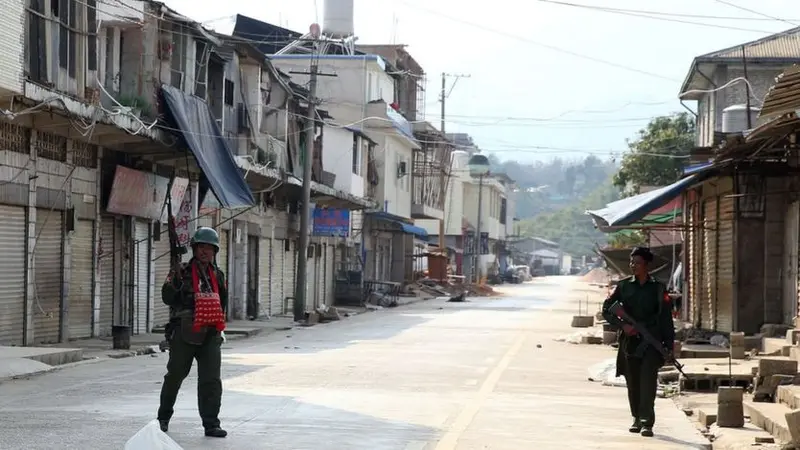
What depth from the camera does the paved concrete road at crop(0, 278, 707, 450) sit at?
11.9 metres

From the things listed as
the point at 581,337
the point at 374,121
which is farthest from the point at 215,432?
the point at 374,121

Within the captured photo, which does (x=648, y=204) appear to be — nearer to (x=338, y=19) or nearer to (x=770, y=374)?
(x=770, y=374)

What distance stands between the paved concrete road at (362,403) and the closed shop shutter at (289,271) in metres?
19.2

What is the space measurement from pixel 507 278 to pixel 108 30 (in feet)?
277

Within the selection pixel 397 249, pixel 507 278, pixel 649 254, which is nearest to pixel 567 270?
pixel 507 278

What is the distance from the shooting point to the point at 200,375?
38.8 feet

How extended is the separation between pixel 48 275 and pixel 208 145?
6559mm

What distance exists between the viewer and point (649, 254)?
1281 centimetres

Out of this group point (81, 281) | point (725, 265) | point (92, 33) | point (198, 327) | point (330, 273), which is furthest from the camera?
point (330, 273)

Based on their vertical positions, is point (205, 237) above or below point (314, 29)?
below

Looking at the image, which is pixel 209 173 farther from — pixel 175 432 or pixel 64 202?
pixel 175 432

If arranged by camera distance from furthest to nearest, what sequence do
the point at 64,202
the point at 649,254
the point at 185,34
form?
1. the point at 185,34
2. the point at 64,202
3. the point at 649,254

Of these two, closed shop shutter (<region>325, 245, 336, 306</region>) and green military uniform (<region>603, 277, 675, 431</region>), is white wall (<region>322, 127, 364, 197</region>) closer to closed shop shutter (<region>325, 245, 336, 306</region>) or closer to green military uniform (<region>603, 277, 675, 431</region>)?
closed shop shutter (<region>325, 245, 336, 306</region>)

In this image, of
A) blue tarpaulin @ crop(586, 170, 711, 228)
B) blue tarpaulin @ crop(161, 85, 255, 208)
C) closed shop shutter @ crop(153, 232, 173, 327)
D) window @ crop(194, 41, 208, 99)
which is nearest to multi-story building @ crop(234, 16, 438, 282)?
window @ crop(194, 41, 208, 99)
